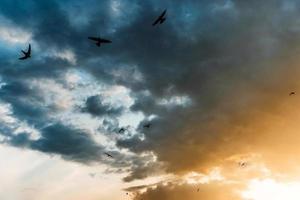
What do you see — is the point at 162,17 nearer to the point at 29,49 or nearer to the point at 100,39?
the point at 100,39

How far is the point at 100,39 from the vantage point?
7575cm

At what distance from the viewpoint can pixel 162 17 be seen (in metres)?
65.6

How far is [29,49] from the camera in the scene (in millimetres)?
75438

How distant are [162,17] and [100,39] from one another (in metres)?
15.0

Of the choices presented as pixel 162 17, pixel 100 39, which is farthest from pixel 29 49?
pixel 162 17

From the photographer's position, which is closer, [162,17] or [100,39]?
[162,17]

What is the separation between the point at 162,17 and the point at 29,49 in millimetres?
25824

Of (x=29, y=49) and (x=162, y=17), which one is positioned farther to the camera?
(x=29, y=49)

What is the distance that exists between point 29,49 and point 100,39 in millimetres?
12831
